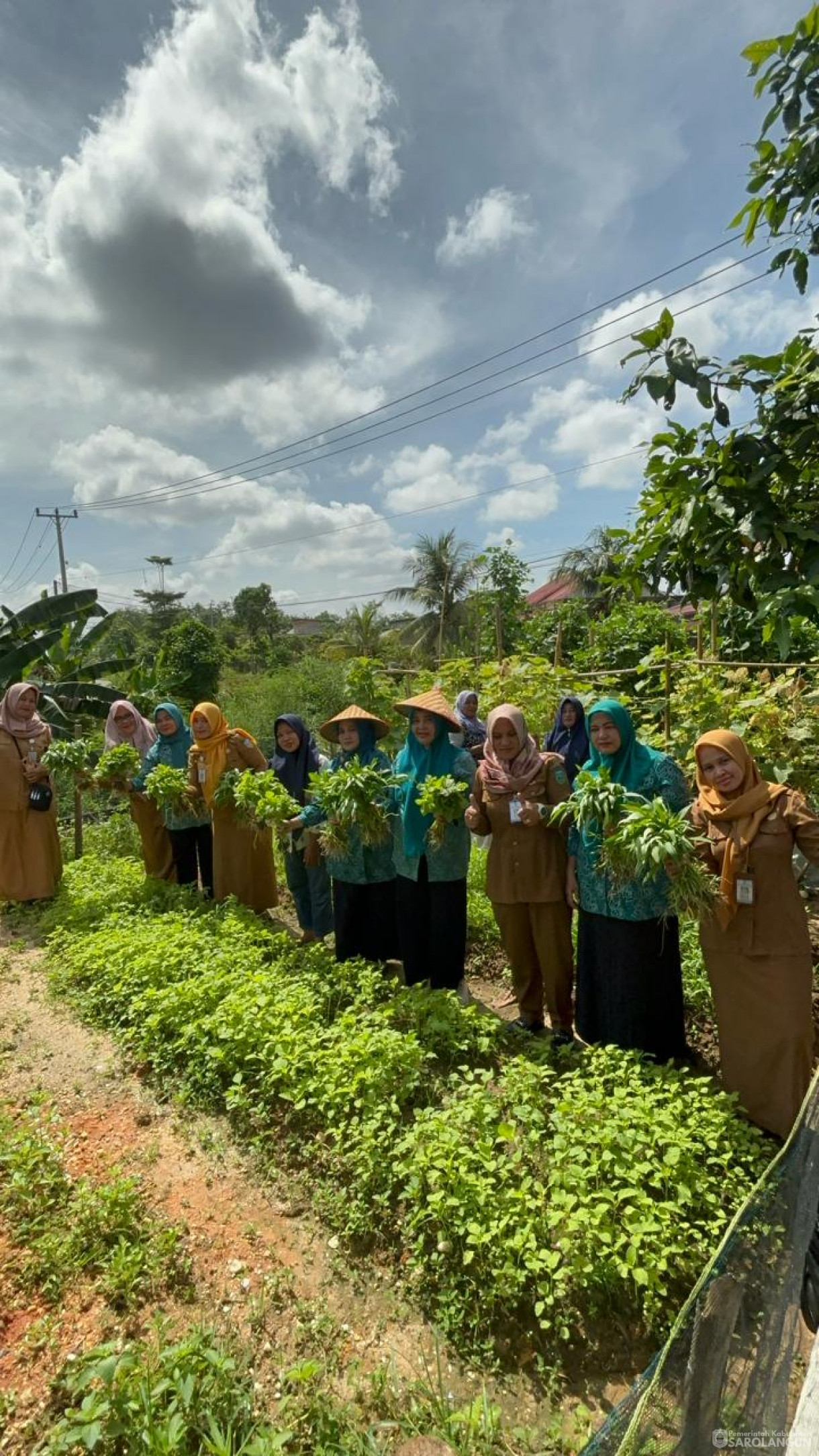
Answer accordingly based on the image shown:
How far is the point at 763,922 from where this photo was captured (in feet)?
9.86

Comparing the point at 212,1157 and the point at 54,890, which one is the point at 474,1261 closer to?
the point at 212,1157

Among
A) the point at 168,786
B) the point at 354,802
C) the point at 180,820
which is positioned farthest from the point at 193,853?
the point at 354,802

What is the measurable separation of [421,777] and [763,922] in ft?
6.69

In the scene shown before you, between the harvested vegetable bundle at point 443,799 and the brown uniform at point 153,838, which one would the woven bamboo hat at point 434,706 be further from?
the brown uniform at point 153,838

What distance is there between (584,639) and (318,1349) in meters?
13.3

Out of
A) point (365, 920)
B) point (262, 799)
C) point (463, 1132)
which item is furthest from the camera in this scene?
point (262, 799)

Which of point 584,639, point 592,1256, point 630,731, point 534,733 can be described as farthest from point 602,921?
point 584,639

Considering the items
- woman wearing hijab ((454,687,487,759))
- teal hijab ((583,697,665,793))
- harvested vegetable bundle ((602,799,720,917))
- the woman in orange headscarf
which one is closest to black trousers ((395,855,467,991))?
teal hijab ((583,697,665,793))

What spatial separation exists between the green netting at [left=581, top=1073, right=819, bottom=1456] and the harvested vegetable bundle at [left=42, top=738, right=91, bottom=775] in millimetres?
6209

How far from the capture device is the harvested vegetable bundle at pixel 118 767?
6.26 meters

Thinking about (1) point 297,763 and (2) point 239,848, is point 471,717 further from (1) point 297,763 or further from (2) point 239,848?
(2) point 239,848

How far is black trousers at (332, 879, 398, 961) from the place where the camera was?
4.59 metres

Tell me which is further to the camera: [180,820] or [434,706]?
[180,820]

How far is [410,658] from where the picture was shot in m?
21.2
